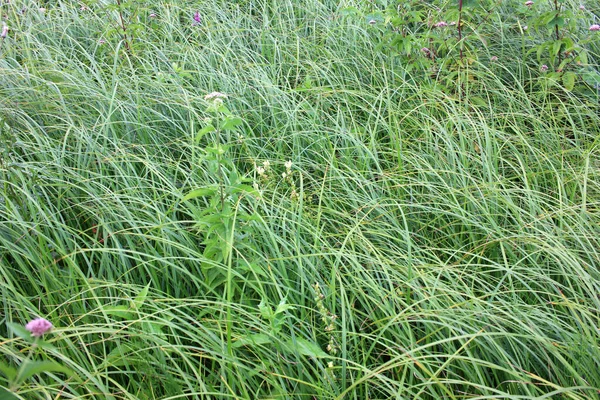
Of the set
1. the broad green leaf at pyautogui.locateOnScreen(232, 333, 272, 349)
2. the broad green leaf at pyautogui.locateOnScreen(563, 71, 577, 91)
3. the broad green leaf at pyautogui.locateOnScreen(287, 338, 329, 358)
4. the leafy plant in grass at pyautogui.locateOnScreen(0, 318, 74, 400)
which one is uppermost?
the leafy plant in grass at pyautogui.locateOnScreen(0, 318, 74, 400)

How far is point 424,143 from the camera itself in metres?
2.55

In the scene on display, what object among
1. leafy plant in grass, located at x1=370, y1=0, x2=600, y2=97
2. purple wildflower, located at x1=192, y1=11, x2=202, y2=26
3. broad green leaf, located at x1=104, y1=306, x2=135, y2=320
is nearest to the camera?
broad green leaf, located at x1=104, y1=306, x2=135, y2=320

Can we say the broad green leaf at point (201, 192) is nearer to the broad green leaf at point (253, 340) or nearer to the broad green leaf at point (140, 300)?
the broad green leaf at point (140, 300)

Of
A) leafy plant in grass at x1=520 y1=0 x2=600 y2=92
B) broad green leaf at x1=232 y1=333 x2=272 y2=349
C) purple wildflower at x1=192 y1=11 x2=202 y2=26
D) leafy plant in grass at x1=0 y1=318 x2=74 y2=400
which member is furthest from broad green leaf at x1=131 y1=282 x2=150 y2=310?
purple wildflower at x1=192 y1=11 x2=202 y2=26

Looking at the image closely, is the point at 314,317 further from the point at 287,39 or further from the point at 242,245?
the point at 287,39

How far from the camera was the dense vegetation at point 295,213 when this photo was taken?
1.55m

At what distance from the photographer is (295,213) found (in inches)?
80.0

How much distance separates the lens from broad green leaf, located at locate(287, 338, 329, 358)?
155 centimetres

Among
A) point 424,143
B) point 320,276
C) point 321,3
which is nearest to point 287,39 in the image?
point 321,3

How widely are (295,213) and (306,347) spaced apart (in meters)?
0.56

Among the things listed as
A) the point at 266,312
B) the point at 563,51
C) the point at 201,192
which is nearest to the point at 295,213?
the point at 201,192

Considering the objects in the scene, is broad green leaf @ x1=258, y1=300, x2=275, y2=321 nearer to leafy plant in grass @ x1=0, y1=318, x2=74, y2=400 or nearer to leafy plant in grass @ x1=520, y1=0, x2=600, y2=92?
leafy plant in grass @ x1=0, y1=318, x2=74, y2=400

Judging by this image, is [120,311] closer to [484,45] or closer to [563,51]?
[484,45]

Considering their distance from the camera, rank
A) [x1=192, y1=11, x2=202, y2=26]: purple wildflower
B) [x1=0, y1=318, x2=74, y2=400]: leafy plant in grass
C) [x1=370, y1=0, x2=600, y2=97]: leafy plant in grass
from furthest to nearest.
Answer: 1. [x1=192, y1=11, x2=202, y2=26]: purple wildflower
2. [x1=370, y1=0, x2=600, y2=97]: leafy plant in grass
3. [x1=0, y1=318, x2=74, y2=400]: leafy plant in grass
